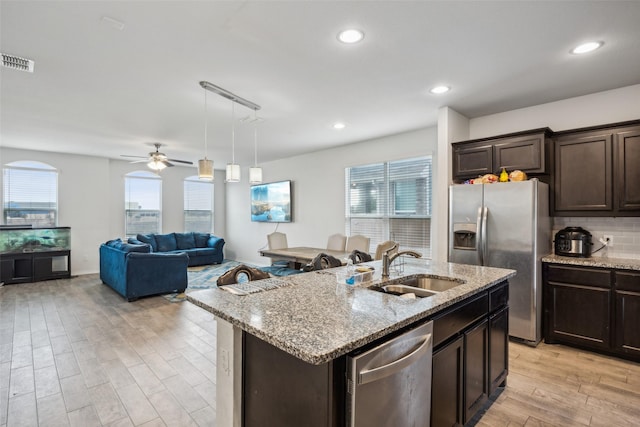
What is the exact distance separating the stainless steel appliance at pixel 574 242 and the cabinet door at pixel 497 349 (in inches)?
63.2

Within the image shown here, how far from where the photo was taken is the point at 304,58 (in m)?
2.67

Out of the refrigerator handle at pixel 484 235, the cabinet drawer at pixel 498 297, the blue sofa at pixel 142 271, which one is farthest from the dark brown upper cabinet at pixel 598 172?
the blue sofa at pixel 142 271

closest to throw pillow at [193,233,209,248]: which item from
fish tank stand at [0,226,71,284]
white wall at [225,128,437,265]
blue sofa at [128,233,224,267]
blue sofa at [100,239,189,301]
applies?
blue sofa at [128,233,224,267]

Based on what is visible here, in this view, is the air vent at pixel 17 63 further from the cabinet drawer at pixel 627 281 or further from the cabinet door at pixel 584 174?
the cabinet drawer at pixel 627 281

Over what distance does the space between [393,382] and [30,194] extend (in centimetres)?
831

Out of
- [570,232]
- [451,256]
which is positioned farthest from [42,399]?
[570,232]

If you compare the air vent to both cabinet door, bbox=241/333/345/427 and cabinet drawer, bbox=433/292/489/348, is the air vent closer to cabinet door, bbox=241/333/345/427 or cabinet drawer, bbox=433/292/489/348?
cabinet door, bbox=241/333/345/427

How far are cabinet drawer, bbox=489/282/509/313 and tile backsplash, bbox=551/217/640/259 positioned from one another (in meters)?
1.85

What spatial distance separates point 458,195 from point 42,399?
166 inches

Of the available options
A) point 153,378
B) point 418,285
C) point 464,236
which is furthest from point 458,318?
point 153,378

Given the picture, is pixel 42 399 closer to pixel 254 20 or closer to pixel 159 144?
pixel 254 20

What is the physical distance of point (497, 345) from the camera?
7.44 feet

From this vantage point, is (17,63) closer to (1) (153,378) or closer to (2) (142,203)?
(1) (153,378)

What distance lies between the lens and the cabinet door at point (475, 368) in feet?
6.19
